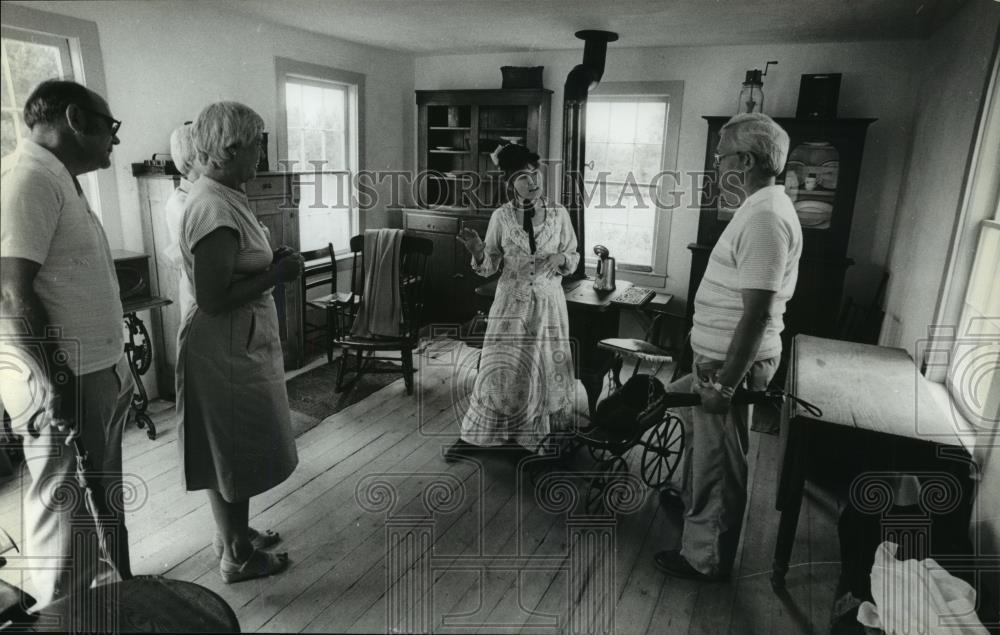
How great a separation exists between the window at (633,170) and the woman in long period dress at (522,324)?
191cm

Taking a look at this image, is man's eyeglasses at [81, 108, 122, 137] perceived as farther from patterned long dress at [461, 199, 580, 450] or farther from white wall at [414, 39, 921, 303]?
white wall at [414, 39, 921, 303]

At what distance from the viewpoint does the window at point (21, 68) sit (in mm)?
1056

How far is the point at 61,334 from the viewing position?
1296mm

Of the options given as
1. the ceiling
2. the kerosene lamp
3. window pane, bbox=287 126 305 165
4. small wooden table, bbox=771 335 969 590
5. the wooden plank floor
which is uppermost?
the ceiling

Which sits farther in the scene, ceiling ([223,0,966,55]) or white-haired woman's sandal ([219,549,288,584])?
ceiling ([223,0,966,55])

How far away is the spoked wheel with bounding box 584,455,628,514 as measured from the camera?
259 centimetres

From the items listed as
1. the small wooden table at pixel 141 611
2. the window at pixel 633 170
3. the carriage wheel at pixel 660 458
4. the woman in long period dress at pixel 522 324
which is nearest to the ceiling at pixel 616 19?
the window at pixel 633 170

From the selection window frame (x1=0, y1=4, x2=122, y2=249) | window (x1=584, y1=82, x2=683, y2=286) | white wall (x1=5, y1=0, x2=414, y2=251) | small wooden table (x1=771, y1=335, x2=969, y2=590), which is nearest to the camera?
Result: window frame (x1=0, y1=4, x2=122, y2=249)

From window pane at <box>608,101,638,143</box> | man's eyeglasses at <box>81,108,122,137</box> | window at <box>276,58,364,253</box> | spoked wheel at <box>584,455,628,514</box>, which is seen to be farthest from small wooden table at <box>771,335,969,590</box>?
window at <box>276,58,364,253</box>

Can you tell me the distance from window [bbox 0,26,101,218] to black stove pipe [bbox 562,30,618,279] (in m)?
→ 3.10

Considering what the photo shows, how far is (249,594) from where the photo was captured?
1.97 meters

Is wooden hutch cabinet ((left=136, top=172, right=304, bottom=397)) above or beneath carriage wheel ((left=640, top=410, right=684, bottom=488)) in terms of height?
above

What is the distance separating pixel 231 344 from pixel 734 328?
1.55 m

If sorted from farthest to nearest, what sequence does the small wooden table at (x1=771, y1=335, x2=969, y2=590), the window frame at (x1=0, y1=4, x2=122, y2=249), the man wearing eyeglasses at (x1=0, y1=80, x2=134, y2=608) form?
the small wooden table at (x1=771, y1=335, x2=969, y2=590), the man wearing eyeglasses at (x1=0, y1=80, x2=134, y2=608), the window frame at (x1=0, y1=4, x2=122, y2=249)
